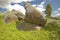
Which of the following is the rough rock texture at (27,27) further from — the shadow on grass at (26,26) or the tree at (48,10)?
the tree at (48,10)

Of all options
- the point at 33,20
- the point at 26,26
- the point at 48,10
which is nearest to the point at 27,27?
the point at 26,26

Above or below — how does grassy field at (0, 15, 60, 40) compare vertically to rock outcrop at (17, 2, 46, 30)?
below

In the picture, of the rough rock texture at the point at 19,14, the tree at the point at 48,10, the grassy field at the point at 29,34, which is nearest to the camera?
the grassy field at the point at 29,34

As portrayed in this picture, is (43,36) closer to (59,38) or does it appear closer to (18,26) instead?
(59,38)

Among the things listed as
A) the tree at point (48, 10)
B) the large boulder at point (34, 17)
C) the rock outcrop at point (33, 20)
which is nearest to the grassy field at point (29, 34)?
the rock outcrop at point (33, 20)

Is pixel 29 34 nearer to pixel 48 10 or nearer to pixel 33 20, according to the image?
pixel 33 20

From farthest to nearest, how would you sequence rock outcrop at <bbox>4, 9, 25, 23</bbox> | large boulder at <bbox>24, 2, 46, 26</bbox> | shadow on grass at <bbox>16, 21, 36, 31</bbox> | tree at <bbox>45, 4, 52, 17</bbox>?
tree at <bbox>45, 4, 52, 17</bbox>
rock outcrop at <bbox>4, 9, 25, 23</bbox>
large boulder at <bbox>24, 2, 46, 26</bbox>
shadow on grass at <bbox>16, 21, 36, 31</bbox>

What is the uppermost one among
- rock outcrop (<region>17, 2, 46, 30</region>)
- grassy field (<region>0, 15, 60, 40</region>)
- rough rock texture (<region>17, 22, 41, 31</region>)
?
rock outcrop (<region>17, 2, 46, 30</region>)

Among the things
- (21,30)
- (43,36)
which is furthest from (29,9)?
(43,36)

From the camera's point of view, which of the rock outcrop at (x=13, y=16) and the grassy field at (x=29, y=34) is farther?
the rock outcrop at (x=13, y=16)

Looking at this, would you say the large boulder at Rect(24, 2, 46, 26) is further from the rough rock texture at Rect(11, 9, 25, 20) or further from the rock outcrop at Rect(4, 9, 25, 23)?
the rough rock texture at Rect(11, 9, 25, 20)

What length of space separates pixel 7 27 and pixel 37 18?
228 inches

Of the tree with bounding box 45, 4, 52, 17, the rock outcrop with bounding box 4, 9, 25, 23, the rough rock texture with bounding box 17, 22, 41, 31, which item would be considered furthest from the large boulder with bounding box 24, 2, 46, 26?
the tree with bounding box 45, 4, 52, 17

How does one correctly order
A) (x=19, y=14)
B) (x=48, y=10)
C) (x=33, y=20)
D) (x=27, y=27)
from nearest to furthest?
1. (x=27, y=27)
2. (x=33, y=20)
3. (x=19, y=14)
4. (x=48, y=10)
